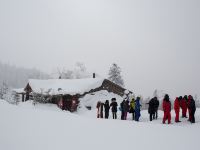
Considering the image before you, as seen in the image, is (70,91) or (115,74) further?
(115,74)

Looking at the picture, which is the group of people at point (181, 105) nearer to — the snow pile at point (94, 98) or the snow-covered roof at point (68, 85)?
the snow pile at point (94, 98)

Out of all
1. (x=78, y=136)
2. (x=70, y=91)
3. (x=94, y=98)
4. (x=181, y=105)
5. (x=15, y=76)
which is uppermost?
(x=15, y=76)

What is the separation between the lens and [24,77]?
182 metres

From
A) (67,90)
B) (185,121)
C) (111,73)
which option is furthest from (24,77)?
(185,121)

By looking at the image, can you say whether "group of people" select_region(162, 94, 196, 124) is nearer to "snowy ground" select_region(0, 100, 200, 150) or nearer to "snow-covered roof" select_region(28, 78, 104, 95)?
"snowy ground" select_region(0, 100, 200, 150)

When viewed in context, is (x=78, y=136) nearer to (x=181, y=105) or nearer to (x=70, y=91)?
(x=181, y=105)

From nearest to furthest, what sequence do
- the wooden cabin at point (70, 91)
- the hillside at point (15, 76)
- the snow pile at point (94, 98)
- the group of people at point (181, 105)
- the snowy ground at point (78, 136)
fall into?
the snowy ground at point (78, 136)
the group of people at point (181, 105)
the wooden cabin at point (70, 91)
the snow pile at point (94, 98)
the hillside at point (15, 76)

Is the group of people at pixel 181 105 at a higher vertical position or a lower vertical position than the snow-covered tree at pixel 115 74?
lower

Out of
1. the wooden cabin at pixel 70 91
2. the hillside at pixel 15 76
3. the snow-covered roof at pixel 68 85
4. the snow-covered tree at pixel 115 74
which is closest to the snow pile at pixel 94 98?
the wooden cabin at pixel 70 91

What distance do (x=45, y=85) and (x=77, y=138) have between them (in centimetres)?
4298

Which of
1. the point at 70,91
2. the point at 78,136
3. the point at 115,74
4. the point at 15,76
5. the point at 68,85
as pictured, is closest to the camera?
the point at 78,136

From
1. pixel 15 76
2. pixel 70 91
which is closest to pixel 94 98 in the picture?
pixel 70 91

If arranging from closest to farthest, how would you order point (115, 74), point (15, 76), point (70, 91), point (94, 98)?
point (70, 91), point (94, 98), point (115, 74), point (15, 76)

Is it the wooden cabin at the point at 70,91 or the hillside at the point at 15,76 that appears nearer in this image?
the wooden cabin at the point at 70,91
